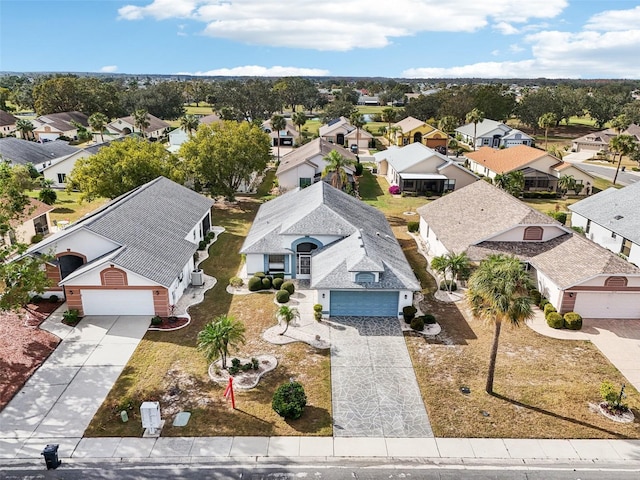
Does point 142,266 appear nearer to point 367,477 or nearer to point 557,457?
point 367,477

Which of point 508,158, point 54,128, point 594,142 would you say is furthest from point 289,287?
point 54,128

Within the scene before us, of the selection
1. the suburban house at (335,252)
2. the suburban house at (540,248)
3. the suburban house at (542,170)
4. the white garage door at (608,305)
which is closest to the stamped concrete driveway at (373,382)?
the suburban house at (335,252)

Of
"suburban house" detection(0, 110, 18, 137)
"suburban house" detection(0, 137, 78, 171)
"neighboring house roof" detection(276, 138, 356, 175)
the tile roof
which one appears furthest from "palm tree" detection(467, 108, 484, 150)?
"suburban house" detection(0, 110, 18, 137)

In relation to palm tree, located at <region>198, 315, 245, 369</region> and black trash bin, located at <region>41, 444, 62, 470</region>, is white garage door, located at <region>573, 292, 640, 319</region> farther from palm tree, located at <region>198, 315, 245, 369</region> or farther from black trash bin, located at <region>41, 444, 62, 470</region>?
black trash bin, located at <region>41, 444, 62, 470</region>

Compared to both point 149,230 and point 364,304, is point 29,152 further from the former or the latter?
point 364,304

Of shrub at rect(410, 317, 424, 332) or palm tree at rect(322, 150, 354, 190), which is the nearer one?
shrub at rect(410, 317, 424, 332)

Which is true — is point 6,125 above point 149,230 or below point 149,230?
above

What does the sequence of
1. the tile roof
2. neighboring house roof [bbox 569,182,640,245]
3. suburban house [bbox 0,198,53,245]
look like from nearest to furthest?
neighboring house roof [bbox 569,182,640,245] → suburban house [bbox 0,198,53,245] → the tile roof

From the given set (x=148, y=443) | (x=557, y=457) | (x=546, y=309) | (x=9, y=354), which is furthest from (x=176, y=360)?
(x=546, y=309)
